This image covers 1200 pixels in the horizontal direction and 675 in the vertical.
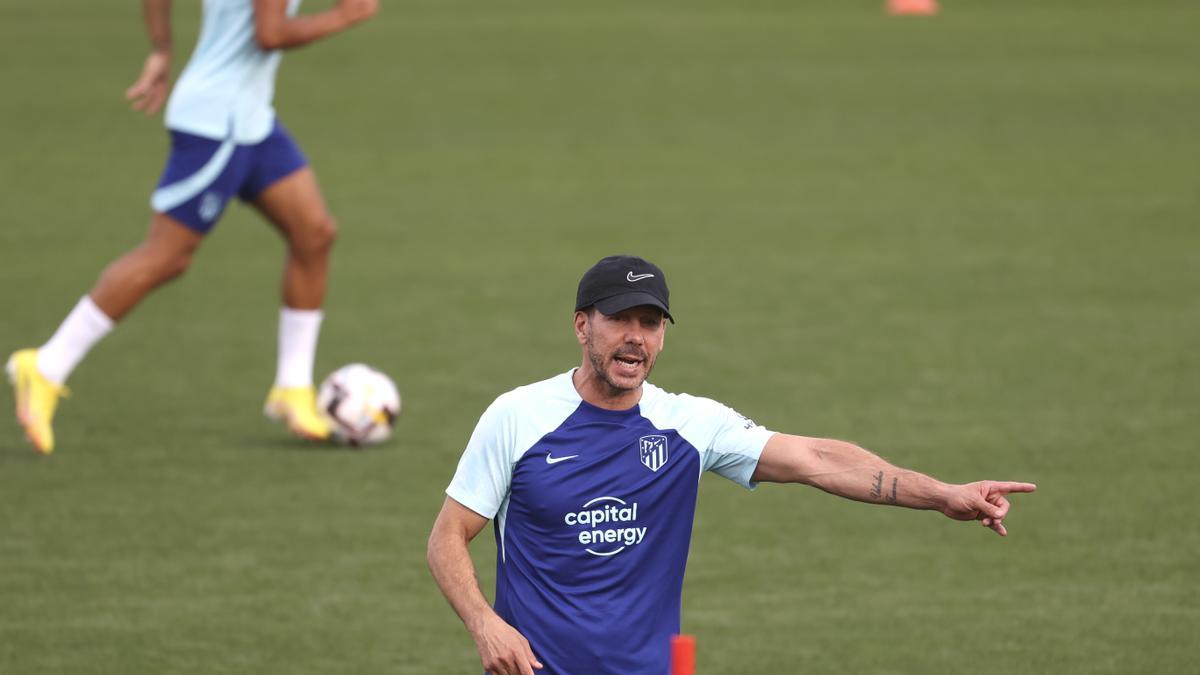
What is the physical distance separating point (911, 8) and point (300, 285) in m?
19.2

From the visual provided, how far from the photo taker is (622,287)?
195 inches

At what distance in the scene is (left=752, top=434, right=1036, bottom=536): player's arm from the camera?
502cm

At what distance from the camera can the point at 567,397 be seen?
5.09 metres

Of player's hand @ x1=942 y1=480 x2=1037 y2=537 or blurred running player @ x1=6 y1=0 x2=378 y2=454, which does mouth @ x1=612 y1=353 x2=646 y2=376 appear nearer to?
player's hand @ x1=942 y1=480 x2=1037 y2=537

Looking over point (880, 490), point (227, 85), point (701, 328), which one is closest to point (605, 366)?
point (880, 490)

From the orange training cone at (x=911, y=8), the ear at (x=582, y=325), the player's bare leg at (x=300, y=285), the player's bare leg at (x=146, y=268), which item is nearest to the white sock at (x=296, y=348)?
the player's bare leg at (x=300, y=285)

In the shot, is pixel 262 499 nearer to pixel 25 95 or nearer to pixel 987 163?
pixel 987 163

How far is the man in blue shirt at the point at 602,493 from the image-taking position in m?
4.97

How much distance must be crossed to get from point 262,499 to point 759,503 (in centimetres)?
218

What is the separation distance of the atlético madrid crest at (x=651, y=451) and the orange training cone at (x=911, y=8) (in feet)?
75.9

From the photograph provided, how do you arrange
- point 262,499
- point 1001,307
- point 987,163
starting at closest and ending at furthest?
→ point 262,499 → point 1001,307 → point 987,163

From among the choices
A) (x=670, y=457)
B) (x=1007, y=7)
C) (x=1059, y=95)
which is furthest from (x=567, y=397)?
(x=1007, y=7)

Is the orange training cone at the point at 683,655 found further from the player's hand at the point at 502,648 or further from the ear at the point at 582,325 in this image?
the ear at the point at 582,325

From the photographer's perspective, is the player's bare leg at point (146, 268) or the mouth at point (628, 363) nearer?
the mouth at point (628, 363)
